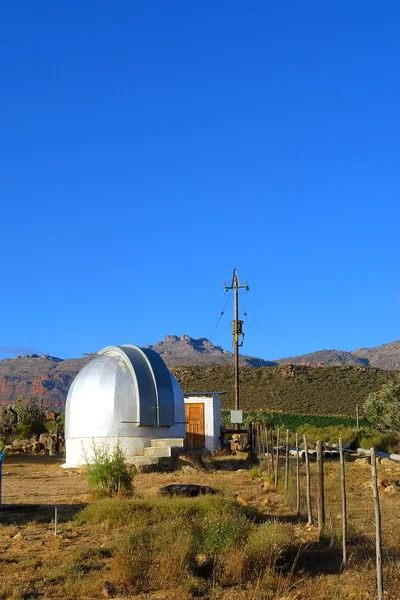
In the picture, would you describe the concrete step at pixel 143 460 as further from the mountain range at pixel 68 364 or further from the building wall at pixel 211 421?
→ the mountain range at pixel 68 364

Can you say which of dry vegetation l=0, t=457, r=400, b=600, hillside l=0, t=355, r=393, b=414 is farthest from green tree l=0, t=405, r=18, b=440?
dry vegetation l=0, t=457, r=400, b=600

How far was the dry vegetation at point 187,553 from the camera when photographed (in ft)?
23.5

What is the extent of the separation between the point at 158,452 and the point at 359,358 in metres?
137

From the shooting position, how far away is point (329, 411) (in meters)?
59.1

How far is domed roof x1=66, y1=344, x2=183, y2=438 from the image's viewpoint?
72.7 ft

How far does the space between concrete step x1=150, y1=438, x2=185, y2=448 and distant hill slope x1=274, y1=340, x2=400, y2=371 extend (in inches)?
4491

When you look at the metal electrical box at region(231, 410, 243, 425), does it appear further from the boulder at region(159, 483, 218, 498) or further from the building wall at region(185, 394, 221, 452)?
the boulder at region(159, 483, 218, 498)

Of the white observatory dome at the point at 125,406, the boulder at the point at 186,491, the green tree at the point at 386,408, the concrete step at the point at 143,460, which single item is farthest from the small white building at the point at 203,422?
the boulder at the point at 186,491

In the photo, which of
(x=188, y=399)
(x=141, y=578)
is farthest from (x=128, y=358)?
(x=141, y=578)

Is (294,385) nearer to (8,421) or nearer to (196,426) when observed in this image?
(8,421)

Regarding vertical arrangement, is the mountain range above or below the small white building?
above

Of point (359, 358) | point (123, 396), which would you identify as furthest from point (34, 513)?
point (359, 358)

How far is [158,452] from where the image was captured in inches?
839

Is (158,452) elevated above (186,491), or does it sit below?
above
